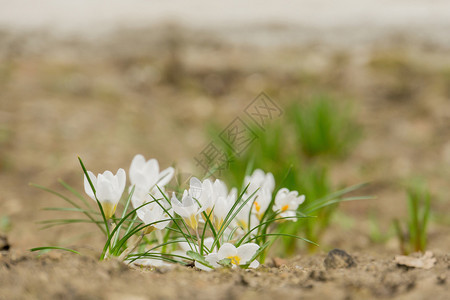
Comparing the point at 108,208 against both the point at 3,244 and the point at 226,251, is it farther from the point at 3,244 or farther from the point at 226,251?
the point at 3,244

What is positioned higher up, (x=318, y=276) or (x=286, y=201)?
(x=286, y=201)

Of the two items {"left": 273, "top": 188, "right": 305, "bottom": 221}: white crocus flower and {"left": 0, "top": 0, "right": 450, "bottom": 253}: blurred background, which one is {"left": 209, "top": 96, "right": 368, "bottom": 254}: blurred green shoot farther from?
{"left": 273, "top": 188, "right": 305, "bottom": 221}: white crocus flower

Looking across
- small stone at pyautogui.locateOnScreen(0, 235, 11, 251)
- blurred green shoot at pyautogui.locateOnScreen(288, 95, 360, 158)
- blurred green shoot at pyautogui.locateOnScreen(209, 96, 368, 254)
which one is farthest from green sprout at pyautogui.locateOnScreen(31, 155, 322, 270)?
blurred green shoot at pyautogui.locateOnScreen(288, 95, 360, 158)

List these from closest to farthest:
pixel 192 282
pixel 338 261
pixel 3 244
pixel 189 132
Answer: pixel 192 282 → pixel 338 261 → pixel 3 244 → pixel 189 132

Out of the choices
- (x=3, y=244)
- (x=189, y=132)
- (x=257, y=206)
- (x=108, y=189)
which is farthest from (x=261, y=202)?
(x=189, y=132)

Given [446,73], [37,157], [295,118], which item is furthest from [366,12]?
[37,157]

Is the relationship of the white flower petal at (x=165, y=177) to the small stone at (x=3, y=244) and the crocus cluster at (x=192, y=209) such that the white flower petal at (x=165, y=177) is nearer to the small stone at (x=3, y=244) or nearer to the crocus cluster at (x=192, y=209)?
the crocus cluster at (x=192, y=209)

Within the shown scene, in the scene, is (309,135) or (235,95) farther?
(235,95)

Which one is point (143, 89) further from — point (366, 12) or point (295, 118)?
point (366, 12)
